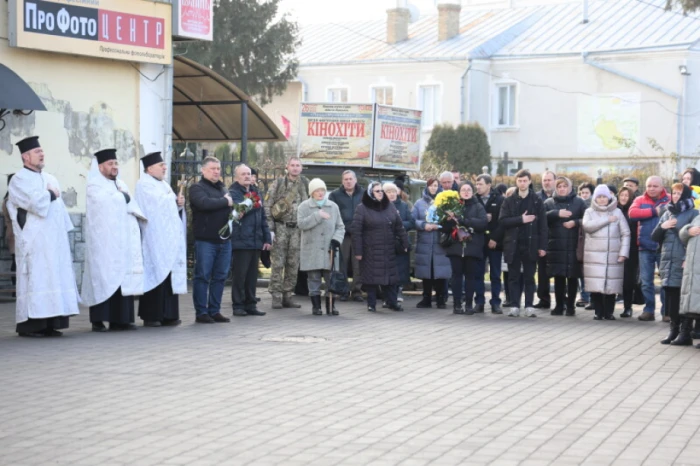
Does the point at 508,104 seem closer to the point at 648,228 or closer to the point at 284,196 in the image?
the point at 284,196

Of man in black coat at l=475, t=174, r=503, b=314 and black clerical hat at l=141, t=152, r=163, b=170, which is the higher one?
black clerical hat at l=141, t=152, r=163, b=170

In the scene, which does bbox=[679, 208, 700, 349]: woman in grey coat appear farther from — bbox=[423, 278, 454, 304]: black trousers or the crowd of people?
bbox=[423, 278, 454, 304]: black trousers

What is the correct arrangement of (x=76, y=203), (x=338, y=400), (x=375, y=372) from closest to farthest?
(x=338, y=400)
(x=375, y=372)
(x=76, y=203)

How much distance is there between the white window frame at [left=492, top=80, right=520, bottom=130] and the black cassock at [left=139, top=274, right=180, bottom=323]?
36.7 metres

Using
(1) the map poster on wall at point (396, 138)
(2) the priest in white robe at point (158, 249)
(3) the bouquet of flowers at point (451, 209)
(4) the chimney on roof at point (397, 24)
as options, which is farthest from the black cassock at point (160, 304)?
(4) the chimney on roof at point (397, 24)

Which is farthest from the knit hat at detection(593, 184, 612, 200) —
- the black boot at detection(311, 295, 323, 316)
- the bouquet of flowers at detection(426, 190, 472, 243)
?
the black boot at detection(311, 295, 323, 316)

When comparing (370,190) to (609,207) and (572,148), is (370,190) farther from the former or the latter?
(572,148)

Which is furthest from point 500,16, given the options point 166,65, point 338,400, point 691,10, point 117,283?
point 338,400

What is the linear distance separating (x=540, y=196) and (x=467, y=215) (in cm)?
105

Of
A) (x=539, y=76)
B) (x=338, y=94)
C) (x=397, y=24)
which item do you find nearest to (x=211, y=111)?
(x=539, y=76)

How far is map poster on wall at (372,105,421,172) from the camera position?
725 inches

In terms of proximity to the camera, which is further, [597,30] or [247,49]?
[597,30]

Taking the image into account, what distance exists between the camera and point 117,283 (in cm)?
1268

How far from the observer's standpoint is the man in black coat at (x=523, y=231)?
49.0 feet
